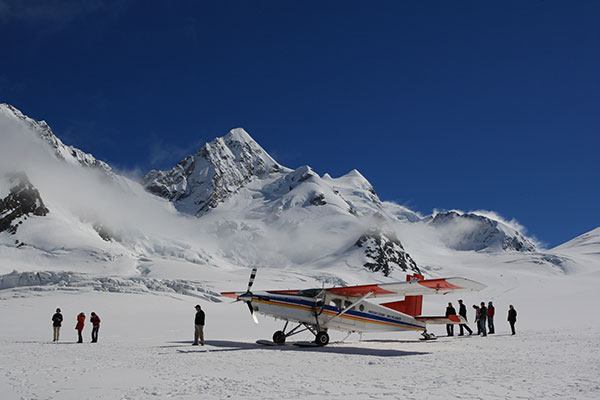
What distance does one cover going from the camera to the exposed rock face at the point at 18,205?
5041 inches

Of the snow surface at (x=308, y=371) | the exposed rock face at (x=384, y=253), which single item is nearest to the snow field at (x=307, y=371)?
the snow surface at (x=308, y=371)

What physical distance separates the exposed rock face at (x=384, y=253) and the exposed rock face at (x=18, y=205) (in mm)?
97916

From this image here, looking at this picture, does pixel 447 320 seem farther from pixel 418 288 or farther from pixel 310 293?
pixel 310 293

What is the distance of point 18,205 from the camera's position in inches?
5374

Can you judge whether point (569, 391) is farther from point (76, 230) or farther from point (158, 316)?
point (76, 230)

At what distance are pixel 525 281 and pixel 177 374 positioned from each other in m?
138

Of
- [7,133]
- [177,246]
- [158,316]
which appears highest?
[7,133]

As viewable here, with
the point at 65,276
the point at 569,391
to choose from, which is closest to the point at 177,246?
the point at 65,276

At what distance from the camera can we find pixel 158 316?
3878cm

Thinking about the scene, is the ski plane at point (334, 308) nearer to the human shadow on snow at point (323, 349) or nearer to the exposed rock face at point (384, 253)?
the human shadow on snow at point (323, 349)

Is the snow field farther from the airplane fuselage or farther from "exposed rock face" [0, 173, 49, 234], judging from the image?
"exposed rock face" [0, 173, 49, 234]

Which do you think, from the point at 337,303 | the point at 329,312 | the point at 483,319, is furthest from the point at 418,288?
the point at 483,319

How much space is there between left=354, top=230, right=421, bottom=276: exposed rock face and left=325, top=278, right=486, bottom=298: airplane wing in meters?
130

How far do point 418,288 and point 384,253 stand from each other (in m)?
149
